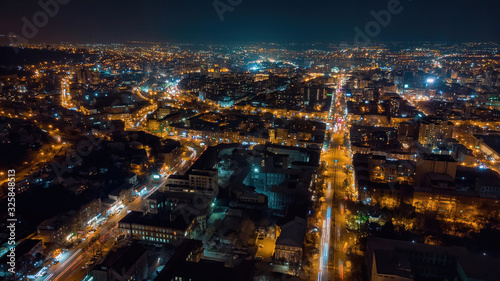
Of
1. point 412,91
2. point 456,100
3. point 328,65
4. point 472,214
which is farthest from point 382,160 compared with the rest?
point 328,65

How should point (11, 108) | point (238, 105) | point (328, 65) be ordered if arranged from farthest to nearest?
1. point (328, 65)
2. point (238, 105)
3. point (11, 108)

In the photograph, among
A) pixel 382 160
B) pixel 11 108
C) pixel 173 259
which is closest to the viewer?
pixel 173 259

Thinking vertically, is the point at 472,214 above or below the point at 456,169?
below

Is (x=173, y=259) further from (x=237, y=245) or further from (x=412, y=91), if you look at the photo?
(x=412, y=91)

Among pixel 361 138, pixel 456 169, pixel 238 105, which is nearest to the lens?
pixel 456 169

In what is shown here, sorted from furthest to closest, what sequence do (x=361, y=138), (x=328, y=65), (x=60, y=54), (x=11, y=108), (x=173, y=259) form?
1. (x=328, y=65)
2. (x=60, y=54)
3. (x=11, y=108)
4. (x=361, y=138)
5. (x=173, y=259)

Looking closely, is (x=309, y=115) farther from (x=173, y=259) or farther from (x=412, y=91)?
(x=173, y=259)

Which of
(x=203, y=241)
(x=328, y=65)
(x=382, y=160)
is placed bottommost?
(x=203, y=241)

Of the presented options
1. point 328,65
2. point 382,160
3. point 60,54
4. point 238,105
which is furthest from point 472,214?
point 60,54

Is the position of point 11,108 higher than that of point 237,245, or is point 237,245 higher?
point 11,108

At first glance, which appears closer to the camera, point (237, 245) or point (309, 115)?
point (237, 245)
